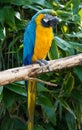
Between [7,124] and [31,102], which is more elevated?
[31,102]

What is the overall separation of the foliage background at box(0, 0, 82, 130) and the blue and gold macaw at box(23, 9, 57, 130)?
0.65ft

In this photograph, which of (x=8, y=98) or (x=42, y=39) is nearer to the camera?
(x=42, y=39)

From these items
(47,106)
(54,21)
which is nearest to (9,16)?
(54,21)

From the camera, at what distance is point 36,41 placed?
163 centimetres

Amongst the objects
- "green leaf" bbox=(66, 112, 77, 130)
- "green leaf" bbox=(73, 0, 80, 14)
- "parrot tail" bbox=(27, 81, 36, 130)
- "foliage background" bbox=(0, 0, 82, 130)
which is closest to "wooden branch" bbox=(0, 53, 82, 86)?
"parrot tail" bbox=(27, 81, 36, 130)

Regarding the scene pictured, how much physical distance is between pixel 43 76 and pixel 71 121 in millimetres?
305

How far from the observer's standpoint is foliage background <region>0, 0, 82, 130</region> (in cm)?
187

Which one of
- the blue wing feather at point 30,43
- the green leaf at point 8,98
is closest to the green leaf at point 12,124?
the green leaf at point 8,98

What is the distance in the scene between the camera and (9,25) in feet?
6.27

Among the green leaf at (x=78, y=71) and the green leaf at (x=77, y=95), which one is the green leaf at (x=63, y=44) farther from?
the green leaf at (x=77, y=95)

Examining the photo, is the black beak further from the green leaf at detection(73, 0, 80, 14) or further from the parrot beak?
the green leaf at detection(73, 0, 80, 14)

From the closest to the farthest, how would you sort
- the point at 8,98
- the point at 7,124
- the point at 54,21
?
the point at 54,21, the point at 8,98, the point at 7,124

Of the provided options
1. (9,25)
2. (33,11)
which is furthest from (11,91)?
(33,11)

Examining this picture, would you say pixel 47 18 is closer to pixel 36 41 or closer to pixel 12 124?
pixel 36 41
